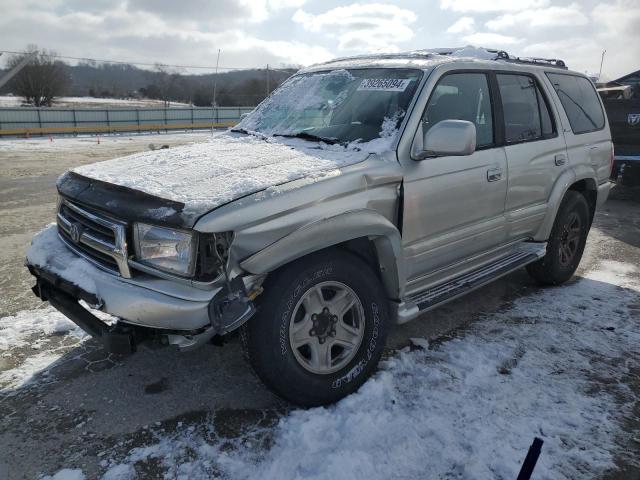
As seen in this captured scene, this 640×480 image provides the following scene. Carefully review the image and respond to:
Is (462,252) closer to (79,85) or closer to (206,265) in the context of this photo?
(206,265)

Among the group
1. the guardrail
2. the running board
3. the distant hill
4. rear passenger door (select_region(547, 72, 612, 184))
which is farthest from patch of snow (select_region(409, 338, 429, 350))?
the distant hill

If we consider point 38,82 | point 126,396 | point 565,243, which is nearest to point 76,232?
point 126,396

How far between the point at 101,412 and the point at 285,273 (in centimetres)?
135

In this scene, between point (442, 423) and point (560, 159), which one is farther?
point (560, 159)

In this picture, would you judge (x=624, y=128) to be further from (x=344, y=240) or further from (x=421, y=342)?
(x=344, y=240)

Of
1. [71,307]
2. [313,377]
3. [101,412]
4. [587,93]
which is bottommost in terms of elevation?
[101,412]

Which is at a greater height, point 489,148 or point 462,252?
point 489,148

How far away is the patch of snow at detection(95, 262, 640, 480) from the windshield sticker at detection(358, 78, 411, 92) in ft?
5.90

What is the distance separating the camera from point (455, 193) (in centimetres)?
336

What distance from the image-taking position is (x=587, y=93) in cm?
507

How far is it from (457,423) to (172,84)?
6326cm

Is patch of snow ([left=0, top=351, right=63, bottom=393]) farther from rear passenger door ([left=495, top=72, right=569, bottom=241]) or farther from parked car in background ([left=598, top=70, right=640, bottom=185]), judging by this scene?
parked car in background ([left=598, top=70, right=640, bottom=185])

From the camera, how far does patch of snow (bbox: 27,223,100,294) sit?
8.54ft

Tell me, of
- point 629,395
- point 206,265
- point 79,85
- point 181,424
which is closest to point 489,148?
point 629,395
